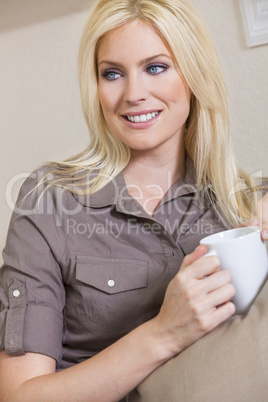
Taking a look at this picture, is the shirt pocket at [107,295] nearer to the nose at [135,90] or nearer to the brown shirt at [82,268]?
the brown shirt at [82,268]

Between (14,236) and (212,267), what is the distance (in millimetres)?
423

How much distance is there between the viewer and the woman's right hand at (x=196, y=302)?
0.90 metres

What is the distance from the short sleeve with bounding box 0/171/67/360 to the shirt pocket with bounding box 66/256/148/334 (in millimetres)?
36

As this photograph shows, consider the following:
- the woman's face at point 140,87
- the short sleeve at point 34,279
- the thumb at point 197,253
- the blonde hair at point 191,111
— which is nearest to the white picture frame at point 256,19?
the blonde hair at point 191,111

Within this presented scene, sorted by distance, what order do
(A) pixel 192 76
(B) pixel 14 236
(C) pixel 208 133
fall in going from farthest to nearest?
(C) pixel 208 133
(A) pixel 192 76
(B) pixel 14 236

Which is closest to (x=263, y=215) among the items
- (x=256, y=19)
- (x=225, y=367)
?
(x=225, y=367)

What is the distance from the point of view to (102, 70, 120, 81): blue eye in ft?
4.08

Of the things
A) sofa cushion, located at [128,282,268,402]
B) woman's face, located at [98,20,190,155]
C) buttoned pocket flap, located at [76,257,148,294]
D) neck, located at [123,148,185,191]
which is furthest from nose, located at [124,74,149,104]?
sofa cushion, located at [128,282,268,402]

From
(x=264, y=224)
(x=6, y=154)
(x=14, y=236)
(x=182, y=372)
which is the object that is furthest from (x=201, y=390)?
(x=6, y=154)

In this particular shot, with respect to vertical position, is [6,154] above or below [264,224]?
above

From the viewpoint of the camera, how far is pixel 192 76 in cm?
127

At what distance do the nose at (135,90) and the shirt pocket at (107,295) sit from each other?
32 cm

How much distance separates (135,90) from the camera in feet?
3.92

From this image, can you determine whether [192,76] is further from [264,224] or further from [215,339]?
[215,339]
